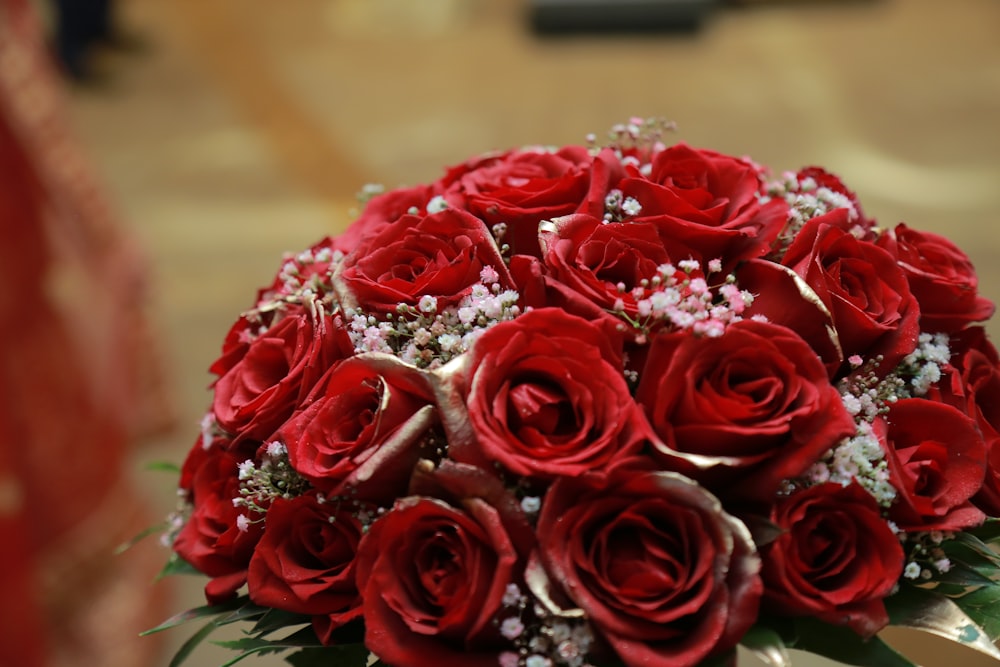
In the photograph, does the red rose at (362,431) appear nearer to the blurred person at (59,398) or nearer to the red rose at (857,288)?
the red rose at (857,288)

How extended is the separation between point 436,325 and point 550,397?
10cm

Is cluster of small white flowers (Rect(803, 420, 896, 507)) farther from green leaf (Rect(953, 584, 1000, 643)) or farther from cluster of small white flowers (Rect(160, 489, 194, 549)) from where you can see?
cluster of small white flowers (Rect(160, 489, 194, 549))

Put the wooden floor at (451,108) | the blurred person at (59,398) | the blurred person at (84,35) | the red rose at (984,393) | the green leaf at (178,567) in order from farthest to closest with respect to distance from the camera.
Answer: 1. the blurred person at (84,35)
2. the wooden floor at (451,108)
3. the blurred person at (59,398)
4. the green leaf at (178,567)
5. the red rose at (984,393)

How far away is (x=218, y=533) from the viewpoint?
64 centimetres

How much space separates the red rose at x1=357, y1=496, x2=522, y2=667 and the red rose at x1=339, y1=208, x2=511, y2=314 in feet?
0.44

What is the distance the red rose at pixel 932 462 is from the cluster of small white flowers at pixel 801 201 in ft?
0.42

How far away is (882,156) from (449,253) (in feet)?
8.71

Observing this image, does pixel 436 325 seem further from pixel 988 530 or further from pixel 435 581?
pixel 988 530

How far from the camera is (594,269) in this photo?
61 centimetres

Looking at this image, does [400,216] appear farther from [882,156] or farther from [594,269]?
[882,156]

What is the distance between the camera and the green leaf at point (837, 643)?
55 centimetres

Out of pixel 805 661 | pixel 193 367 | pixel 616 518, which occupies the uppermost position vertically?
pixel 616 518

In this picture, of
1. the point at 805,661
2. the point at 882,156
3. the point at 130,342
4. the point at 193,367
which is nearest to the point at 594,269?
the point at 805,661

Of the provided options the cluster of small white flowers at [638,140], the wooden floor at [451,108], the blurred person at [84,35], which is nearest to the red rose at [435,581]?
the cluster of small white flowers at [638,140]
